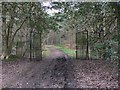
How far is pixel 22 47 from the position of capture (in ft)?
38.8

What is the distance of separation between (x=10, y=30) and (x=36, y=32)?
1331 mm

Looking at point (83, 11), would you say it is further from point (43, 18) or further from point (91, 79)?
point (91, 79)

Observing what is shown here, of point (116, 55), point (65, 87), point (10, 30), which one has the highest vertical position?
point (10, 30)

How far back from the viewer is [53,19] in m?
11.0

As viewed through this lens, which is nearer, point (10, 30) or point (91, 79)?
point (91, 79)

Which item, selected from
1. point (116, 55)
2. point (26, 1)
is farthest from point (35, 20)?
point (116, 55)

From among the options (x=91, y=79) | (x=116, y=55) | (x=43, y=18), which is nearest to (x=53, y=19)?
(x=43, y=18)

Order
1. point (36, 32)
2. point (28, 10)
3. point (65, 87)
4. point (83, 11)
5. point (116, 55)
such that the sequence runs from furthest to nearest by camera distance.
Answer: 1. point (36, 32)
2. point (28, 10)
3. point (83, 11)
4. point (65, 87)
5. point (116, 55)

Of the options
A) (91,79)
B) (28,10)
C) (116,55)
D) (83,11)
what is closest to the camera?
(116,55)

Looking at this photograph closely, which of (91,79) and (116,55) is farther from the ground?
(116,55)

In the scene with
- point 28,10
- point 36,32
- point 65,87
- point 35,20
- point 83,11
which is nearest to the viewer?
point 65,87

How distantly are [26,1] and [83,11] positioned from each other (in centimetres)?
238

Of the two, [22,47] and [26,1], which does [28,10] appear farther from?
[22,47]

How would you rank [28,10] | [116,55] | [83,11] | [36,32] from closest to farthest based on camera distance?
1. [116,55]
2. [83,11]
3. [28,10]
4. [36,32]
